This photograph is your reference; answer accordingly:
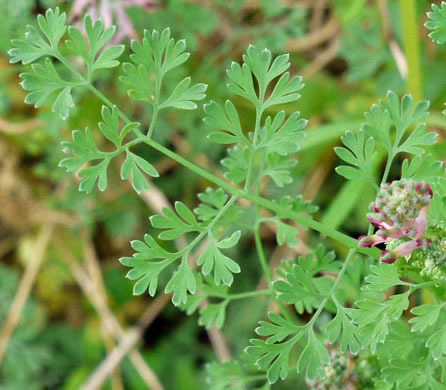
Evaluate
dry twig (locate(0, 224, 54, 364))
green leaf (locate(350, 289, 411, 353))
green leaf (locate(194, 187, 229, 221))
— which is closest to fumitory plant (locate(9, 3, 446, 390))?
green leaf (locate(350, 289, 411, 353))

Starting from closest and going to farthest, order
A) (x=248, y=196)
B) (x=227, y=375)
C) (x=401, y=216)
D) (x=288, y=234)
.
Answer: (x=401, y=216) < (x=248, y=196) < (x=288, y=234) < (x=227, y=375)

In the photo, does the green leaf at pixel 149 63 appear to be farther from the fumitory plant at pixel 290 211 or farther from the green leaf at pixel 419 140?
the green leaf at pixel 419 140

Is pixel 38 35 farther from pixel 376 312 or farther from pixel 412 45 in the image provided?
pixel 412 45

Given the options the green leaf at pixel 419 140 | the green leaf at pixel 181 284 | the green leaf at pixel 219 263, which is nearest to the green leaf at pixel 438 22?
the green leaf at pixel 419 140

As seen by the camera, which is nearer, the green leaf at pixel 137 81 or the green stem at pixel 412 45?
the green leaf at pixel 137 81

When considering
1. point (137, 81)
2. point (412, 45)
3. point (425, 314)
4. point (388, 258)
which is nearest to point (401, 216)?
point (388, 258)

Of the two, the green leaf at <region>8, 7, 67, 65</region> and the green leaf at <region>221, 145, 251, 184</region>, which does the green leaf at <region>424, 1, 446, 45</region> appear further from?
the green leaf at <region>8, 7, 67, 65</region>
